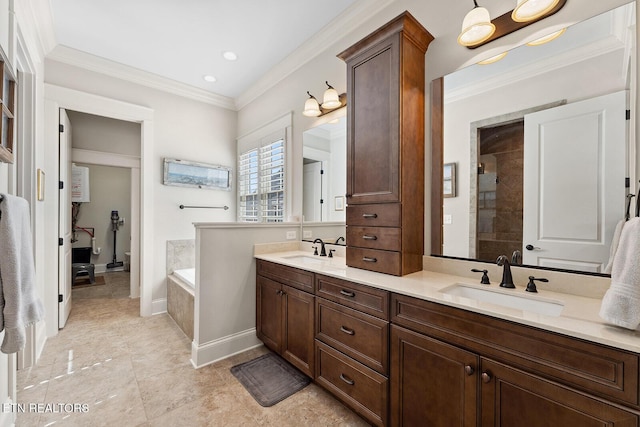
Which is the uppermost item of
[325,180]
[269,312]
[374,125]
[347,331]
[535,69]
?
[535,69]

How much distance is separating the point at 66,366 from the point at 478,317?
3.08 meters

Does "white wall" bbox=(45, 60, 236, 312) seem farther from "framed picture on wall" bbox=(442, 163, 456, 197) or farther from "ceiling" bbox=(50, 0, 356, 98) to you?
"framed picture on wall" bbox=(442, 163, 456, 197)

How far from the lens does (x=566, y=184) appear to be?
1.32 meters

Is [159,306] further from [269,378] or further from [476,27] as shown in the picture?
[476,27]

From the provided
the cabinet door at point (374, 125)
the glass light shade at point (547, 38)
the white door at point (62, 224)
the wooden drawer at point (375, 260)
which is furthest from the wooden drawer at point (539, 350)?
the white door at point (62, 224)

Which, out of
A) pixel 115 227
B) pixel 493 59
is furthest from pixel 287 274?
pixel 115 227

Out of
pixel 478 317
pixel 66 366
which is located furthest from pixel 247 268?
pixel 478 317

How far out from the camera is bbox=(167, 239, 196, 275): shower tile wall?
3.51 metres

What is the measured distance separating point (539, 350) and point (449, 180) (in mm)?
1064

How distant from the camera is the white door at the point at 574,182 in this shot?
1.22 meters

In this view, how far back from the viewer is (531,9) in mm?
1356

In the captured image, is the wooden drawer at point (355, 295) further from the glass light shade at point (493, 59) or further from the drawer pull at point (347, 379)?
the glass light shade at point (493, 59)

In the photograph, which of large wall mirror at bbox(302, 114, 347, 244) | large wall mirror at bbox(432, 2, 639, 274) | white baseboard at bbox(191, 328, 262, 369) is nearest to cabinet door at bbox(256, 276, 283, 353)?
white baseboard at bbox(191, 328, 262, 369)

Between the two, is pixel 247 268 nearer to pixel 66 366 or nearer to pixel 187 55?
pixel 66 366
